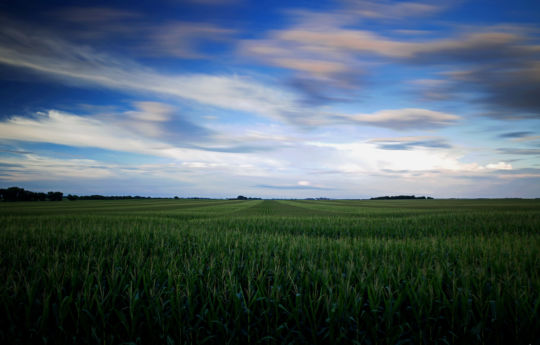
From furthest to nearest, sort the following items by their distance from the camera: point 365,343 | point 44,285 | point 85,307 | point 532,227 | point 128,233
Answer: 1. point 532,227
2. point 128,233
3. point 44,285
4. point 85,307
5. point 365,343

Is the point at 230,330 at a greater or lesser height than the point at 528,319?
lesser

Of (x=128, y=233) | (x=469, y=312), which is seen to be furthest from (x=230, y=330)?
(x=128, y=233)

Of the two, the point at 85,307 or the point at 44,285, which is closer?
the point at 85,307

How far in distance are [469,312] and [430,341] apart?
0.75m

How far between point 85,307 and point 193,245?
4.94 meters

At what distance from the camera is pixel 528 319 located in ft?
11.3

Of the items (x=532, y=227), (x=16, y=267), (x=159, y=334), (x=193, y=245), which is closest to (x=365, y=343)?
(x=159, y=334)

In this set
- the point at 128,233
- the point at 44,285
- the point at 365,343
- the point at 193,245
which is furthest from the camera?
the point at 128,233

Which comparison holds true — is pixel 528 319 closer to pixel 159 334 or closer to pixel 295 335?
pixel 295 335

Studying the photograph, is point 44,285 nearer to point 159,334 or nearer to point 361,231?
point 159,334

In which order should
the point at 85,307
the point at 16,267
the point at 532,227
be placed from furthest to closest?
1. the point at 532,227
2. the point at 16,267
3. the point at 85,307

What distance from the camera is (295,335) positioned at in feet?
11.7

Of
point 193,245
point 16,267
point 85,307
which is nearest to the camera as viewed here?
point 85,307

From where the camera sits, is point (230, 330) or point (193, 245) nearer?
point (230, 330)
